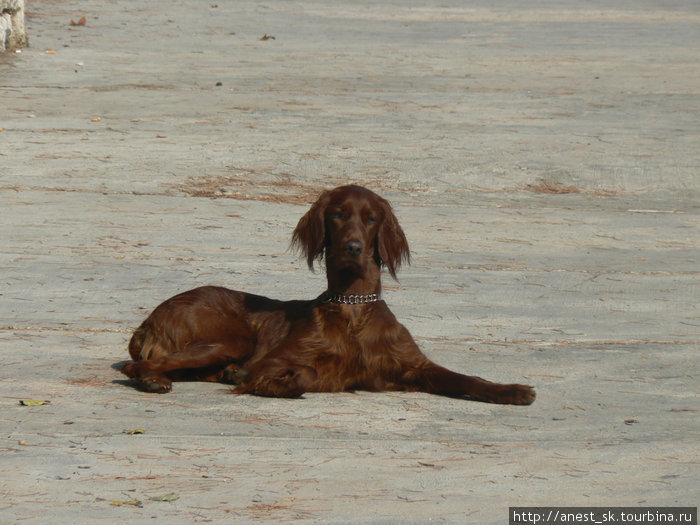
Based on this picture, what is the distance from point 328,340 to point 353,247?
1.83 ft

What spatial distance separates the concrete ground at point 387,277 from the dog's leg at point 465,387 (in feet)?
0.29

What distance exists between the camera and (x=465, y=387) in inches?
237

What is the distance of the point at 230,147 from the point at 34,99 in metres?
2.97

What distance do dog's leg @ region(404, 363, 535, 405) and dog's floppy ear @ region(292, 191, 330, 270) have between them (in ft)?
2.85

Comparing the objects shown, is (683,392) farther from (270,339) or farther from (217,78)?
(217,78)

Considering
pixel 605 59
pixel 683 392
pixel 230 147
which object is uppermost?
pixel 605 59

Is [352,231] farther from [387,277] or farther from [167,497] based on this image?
[387,277]

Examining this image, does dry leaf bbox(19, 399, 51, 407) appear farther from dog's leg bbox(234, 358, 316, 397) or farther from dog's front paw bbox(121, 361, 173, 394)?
dog's leg bbox(234, 358, 316, 397)

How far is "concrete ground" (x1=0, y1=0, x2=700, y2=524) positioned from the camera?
15.8 ft

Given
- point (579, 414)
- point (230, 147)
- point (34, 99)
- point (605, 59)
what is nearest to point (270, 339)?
point (579, 414)

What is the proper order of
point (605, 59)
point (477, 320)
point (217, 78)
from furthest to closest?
point (605, 59) → point (217, 78) → point (477, 320)

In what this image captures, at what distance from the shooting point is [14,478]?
462 cm

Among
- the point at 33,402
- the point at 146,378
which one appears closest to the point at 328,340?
the point at 146,378

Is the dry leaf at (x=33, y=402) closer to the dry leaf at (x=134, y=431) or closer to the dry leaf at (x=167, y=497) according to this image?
the dry leaf at (x=134, y=431)
